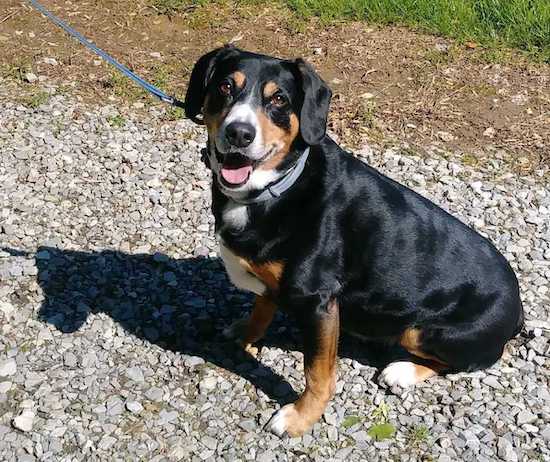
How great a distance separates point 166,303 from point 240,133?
1.83 metres

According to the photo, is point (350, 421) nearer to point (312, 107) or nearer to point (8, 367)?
point (312, 107)

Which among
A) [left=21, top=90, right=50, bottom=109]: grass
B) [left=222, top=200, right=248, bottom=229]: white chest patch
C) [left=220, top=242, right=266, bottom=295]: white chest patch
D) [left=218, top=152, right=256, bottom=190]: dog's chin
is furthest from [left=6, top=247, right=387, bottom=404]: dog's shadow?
[left=21, top=90, right=50, bottom=109]: grass

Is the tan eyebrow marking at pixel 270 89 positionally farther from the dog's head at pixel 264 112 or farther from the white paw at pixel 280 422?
the white paw at pixel 280 422

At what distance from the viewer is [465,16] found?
8438 millimetres

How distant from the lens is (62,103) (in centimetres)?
741

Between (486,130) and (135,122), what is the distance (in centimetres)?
291

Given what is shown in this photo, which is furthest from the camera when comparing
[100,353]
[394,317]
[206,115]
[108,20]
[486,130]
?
[108,20]

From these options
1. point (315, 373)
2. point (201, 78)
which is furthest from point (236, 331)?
point (201, 78)

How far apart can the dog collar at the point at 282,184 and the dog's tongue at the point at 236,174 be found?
0.15 metres

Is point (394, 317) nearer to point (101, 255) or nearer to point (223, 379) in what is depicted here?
point (223, 379)

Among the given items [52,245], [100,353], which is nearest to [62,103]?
[52,245]

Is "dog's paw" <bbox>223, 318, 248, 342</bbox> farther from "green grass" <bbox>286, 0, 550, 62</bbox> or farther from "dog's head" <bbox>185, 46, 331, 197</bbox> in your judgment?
"green grass" <bbox>286, 0, 550, 62</bbox>

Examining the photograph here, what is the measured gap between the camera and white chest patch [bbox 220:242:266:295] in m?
4.45

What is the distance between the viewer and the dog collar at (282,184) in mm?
4215
